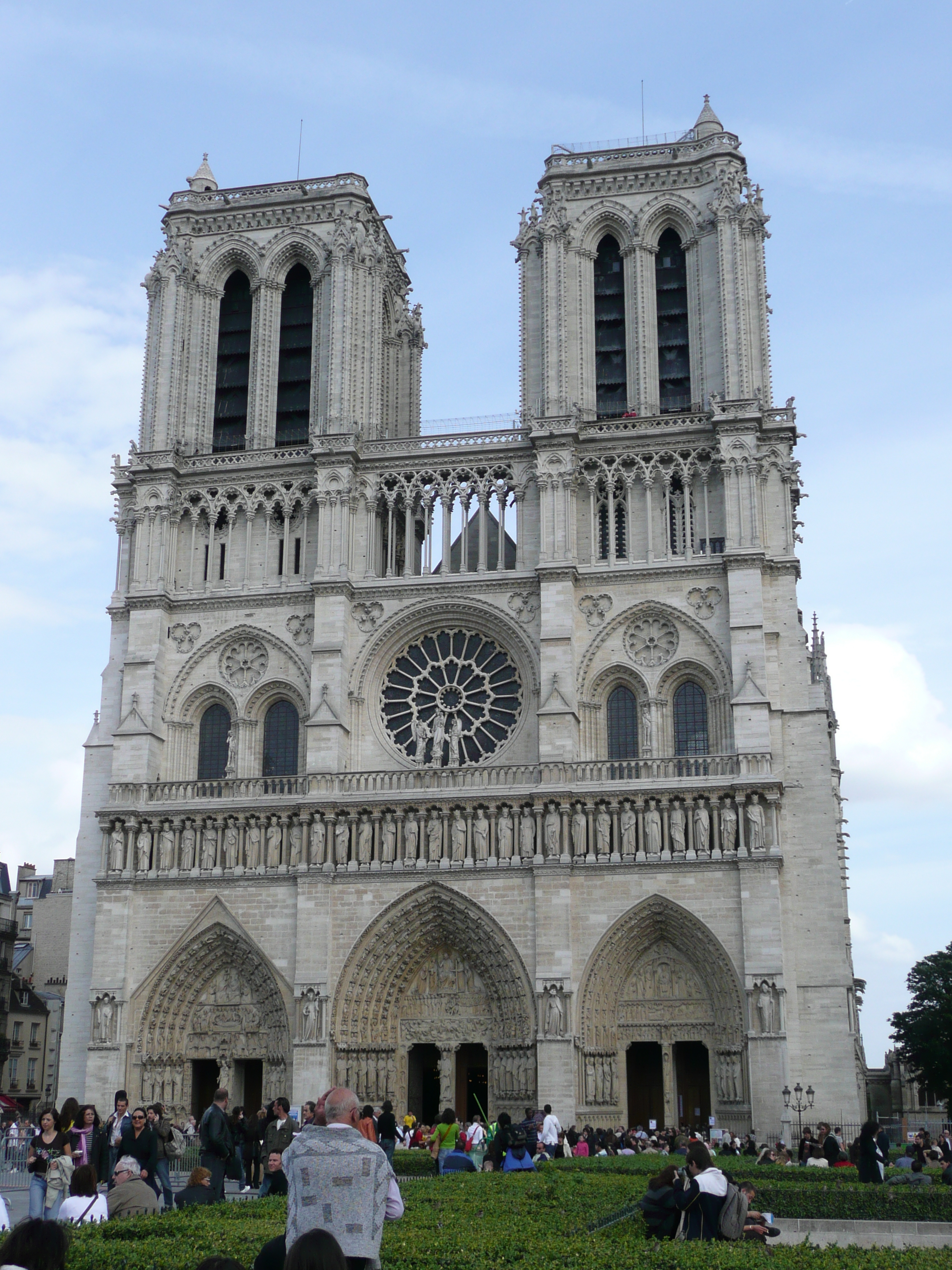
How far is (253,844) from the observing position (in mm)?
34469

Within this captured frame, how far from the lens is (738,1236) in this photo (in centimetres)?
1071

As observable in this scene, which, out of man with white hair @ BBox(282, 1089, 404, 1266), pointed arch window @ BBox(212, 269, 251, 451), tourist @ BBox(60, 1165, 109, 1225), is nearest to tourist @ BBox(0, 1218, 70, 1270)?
man with white hair @ BBox(282, 1089, 404, 1266)

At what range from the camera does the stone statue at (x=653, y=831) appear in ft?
106

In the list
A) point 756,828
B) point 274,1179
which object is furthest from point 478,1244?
point 756,828

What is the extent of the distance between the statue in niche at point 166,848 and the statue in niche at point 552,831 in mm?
9108

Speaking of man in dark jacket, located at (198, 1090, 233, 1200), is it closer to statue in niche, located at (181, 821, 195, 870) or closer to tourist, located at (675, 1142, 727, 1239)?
tourist, located at (675, 1142, 727, 1239)

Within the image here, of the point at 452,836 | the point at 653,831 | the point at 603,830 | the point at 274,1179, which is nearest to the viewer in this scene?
the point at 274,1179

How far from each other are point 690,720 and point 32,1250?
29543mm

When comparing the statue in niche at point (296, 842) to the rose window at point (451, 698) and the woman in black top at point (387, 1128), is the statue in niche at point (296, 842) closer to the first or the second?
the rose window at point (451, 698)

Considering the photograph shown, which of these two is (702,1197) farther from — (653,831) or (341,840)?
(341,840)

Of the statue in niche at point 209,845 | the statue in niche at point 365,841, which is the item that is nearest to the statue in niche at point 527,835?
the statue in niche at point 365,841

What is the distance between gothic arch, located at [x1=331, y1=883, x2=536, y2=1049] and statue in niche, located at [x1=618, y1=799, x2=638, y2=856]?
3312 mm

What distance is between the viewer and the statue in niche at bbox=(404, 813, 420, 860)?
110 feet

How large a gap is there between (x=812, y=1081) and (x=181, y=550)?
66.3 ft
